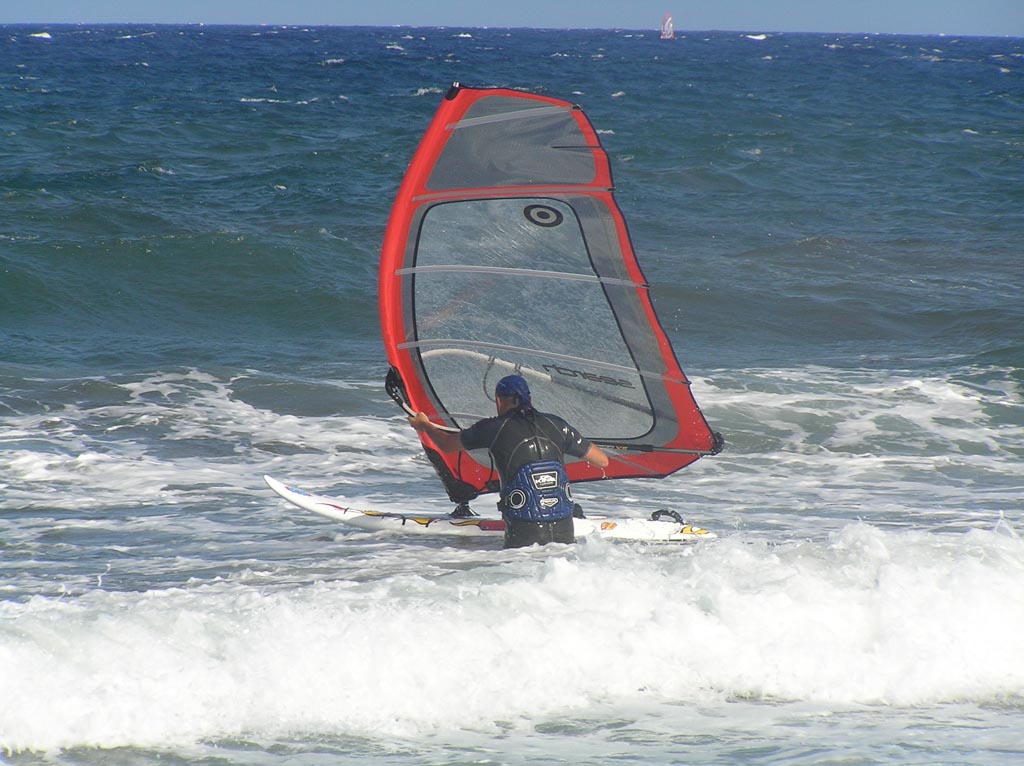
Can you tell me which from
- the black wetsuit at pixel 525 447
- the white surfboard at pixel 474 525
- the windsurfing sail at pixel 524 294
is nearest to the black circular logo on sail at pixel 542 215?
the windsurfing sail at pixel 524 294

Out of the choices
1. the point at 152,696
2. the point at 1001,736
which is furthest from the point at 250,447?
the point at 1001,736

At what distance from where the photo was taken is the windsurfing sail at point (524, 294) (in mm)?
6098

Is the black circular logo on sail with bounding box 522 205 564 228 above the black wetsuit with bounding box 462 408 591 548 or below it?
above

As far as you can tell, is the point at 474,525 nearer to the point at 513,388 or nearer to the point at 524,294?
the point at 513,388

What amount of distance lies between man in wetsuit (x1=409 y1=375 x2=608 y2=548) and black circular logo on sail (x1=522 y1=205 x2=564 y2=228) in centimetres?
96

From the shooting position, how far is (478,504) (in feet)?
25.0

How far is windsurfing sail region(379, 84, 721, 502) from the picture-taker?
6098mm

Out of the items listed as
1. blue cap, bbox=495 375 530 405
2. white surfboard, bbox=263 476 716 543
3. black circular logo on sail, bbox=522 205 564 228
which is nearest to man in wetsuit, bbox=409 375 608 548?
blue cap, bbox=495 375 530 405

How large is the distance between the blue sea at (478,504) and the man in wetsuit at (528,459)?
0.56ft

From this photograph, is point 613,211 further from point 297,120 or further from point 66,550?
point 297,120

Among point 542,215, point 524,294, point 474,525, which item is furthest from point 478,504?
point 542,215

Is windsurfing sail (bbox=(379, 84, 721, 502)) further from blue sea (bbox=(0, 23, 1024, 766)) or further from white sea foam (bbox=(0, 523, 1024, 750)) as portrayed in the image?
white sea foam (bbox=(0, 523, 1024, 750))

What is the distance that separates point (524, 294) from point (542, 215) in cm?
47

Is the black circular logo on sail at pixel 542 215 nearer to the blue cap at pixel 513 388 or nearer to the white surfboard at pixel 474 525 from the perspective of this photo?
the blue cap at pixel 513 388
